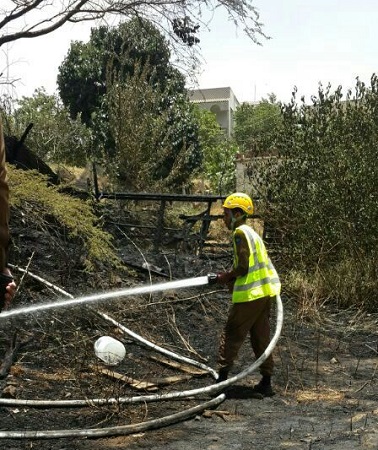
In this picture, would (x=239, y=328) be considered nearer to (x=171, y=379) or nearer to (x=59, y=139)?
(x=171, y=379)

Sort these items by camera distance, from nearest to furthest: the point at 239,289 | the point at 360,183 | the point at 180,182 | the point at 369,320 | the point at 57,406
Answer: the point at 57,406, the point at 239,289, the point at 369,320, the point at 360,183, the point at 180,182

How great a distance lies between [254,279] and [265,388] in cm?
91

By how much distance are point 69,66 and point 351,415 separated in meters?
25.8

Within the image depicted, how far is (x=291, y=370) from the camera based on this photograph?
6.07 meters

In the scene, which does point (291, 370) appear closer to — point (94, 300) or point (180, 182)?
point (94, 300)

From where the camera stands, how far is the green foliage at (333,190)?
373 inches

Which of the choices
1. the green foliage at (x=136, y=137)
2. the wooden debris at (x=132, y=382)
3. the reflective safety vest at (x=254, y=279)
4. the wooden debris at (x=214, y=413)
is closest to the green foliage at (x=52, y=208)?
the wooden debris at (x=132, y=382)

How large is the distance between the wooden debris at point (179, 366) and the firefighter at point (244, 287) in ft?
1.63

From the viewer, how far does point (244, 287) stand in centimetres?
505

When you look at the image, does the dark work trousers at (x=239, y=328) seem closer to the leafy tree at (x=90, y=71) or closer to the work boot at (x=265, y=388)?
the work boot at (x=265, y=388)

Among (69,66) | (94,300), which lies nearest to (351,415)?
(94,300)

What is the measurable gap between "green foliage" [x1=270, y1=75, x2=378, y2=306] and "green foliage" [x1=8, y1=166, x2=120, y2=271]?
364 cm

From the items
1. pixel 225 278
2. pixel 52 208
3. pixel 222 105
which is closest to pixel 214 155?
pixel 52 208

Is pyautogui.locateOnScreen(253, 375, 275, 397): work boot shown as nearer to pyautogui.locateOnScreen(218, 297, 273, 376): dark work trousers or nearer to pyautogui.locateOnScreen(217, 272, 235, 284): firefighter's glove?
pyautogui.locateOnScreen(218, 297, 273, 376): dark work trousers
